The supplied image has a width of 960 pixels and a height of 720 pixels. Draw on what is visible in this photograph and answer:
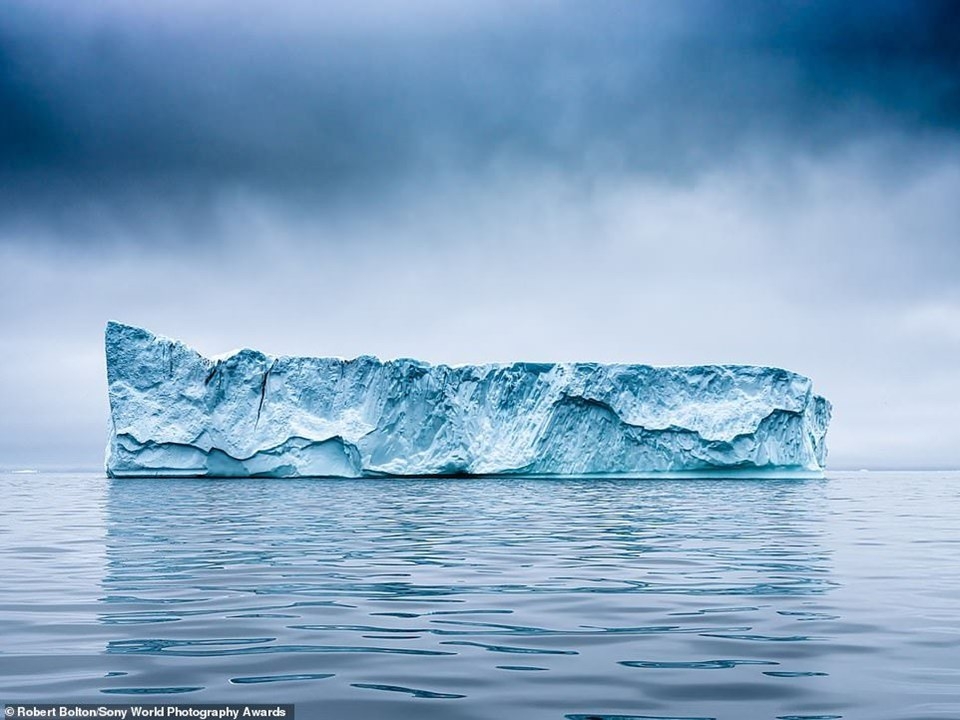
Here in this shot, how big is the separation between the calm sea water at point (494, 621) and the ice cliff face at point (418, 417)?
70.6 ft

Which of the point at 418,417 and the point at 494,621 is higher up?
the point at 418,417

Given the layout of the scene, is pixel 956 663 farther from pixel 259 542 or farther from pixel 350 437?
pixel 350 437

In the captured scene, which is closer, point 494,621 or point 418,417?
point 494,621

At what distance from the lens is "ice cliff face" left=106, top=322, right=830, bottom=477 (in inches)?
1297

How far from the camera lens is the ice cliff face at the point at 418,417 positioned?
108 ft

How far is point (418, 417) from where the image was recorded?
33625 mm

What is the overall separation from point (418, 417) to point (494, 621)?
28358 mm

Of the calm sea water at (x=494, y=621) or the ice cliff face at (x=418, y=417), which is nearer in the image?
the calm sea water at (x=494, y=621)

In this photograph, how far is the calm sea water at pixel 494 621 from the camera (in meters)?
3.70

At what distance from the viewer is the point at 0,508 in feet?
60.0

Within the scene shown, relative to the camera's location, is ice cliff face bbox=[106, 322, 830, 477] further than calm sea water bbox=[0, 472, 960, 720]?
Yes

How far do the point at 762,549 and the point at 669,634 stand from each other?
16.4 ft

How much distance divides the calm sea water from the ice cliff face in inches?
847

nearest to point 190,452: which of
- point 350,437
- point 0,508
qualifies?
point 350,437
